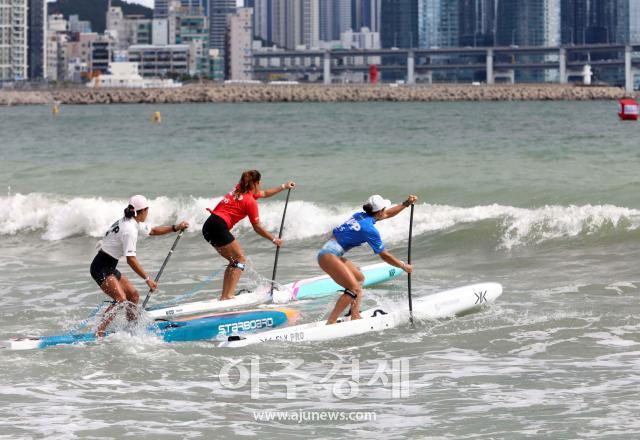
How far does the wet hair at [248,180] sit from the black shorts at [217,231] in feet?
1.53

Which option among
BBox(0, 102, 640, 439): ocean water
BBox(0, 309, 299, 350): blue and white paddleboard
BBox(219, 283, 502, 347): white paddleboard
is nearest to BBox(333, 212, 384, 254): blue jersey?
BBox(219, 283, 502, 347): white paddleboard

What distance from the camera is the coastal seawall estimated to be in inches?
5527

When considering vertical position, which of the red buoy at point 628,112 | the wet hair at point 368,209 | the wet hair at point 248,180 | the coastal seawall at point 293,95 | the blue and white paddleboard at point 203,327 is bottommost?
the blue and white paddleboard at point 203,327

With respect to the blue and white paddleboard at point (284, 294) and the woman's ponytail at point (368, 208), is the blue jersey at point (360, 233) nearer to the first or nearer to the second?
the woman's ponytail at point (368, 208)

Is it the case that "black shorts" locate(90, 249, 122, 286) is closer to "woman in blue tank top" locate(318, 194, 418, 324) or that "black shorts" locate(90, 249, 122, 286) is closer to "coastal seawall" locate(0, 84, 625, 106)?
"woman in blue tank top" locate(318, 194, 418, 324)

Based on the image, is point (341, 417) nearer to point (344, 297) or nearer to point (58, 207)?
point (344, 297)

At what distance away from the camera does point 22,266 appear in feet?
62.7

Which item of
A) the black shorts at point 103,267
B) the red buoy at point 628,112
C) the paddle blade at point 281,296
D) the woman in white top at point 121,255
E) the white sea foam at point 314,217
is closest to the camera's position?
the woman in white top at point 121,255

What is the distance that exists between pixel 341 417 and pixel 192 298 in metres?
6.37

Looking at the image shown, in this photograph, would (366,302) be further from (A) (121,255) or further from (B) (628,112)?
(B) (628,112)

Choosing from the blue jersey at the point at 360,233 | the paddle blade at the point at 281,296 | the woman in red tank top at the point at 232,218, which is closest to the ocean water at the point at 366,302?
the paddle blade at the point at 281,296

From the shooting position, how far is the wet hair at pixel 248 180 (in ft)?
47.3

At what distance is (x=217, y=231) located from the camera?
14.7 meters

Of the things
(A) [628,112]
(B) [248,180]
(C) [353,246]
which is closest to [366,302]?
(B) [248,180]
